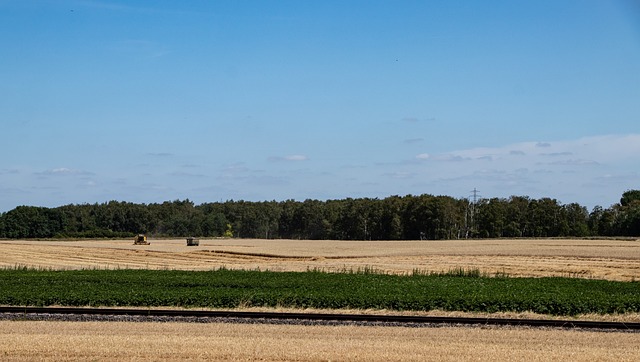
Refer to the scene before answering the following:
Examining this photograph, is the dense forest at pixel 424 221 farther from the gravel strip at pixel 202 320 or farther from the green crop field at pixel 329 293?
the gravel strip at pixel 202 320

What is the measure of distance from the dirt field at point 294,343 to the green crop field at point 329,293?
552cm

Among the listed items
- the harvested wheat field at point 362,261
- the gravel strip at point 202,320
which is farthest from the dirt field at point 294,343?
the harvested wheat field at point 362,261

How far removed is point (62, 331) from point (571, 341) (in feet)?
49.2

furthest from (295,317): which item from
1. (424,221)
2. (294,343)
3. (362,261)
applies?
(424,221)

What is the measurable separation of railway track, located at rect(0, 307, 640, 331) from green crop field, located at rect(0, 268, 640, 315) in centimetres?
271

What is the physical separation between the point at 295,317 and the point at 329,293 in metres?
5.65

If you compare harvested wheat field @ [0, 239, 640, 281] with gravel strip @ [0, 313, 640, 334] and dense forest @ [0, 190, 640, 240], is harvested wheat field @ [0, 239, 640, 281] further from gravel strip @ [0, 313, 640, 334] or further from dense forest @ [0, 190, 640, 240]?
dense forest @ [0, 190, 640, 240]

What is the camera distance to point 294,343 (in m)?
21.7

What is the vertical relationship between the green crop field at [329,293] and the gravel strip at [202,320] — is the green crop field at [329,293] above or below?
above

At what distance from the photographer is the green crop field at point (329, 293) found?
30.1m

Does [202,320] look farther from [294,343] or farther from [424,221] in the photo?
[424,221]

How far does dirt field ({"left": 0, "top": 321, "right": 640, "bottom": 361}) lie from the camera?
19875 millimetres

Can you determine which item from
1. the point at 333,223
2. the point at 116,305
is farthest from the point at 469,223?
the point at 116,305

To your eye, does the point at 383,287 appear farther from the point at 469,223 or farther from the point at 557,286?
the point at 469,223
